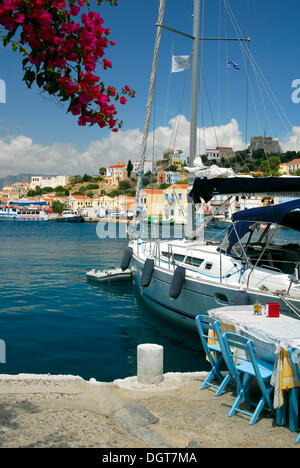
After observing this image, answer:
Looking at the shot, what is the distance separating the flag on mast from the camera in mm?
16391

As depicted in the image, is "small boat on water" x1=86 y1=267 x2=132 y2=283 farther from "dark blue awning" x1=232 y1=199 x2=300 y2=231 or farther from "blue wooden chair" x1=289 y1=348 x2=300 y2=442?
"blue wooden chair" x1=289 y1=348 x2=300 y2=442

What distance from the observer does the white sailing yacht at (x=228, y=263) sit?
403 inches

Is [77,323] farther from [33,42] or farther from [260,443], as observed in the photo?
[33,42]

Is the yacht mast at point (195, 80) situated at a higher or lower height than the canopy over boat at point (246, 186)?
higher

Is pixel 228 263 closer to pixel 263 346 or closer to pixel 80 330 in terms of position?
pixel 80 330

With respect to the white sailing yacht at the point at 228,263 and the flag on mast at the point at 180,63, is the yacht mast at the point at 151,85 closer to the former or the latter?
the flag on mast at the point at 180,63

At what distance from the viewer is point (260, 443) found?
510cm

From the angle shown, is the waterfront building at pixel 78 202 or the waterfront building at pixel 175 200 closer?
the waterfront building at pixel 175 200

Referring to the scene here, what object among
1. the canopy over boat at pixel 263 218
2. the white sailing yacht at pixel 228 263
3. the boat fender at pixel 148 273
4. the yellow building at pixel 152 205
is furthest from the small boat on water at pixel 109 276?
the canopy over boat at pixel 263 218

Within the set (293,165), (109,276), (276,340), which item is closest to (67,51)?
(276,340)

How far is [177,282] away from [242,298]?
2.34 meters

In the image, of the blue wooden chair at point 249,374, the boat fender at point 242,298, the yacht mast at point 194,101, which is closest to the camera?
the blue wooden chair at point 249,374

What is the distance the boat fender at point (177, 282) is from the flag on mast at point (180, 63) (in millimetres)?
8732

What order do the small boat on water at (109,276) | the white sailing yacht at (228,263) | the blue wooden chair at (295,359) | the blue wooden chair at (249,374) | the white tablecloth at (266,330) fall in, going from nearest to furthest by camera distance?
the blue wooden chair at (295,359) → the white tablecloth at (266,330) → the blue wooden chair at (249,374) → the white sailing yacht at (228,263) → the small boat on water at (109,276)
